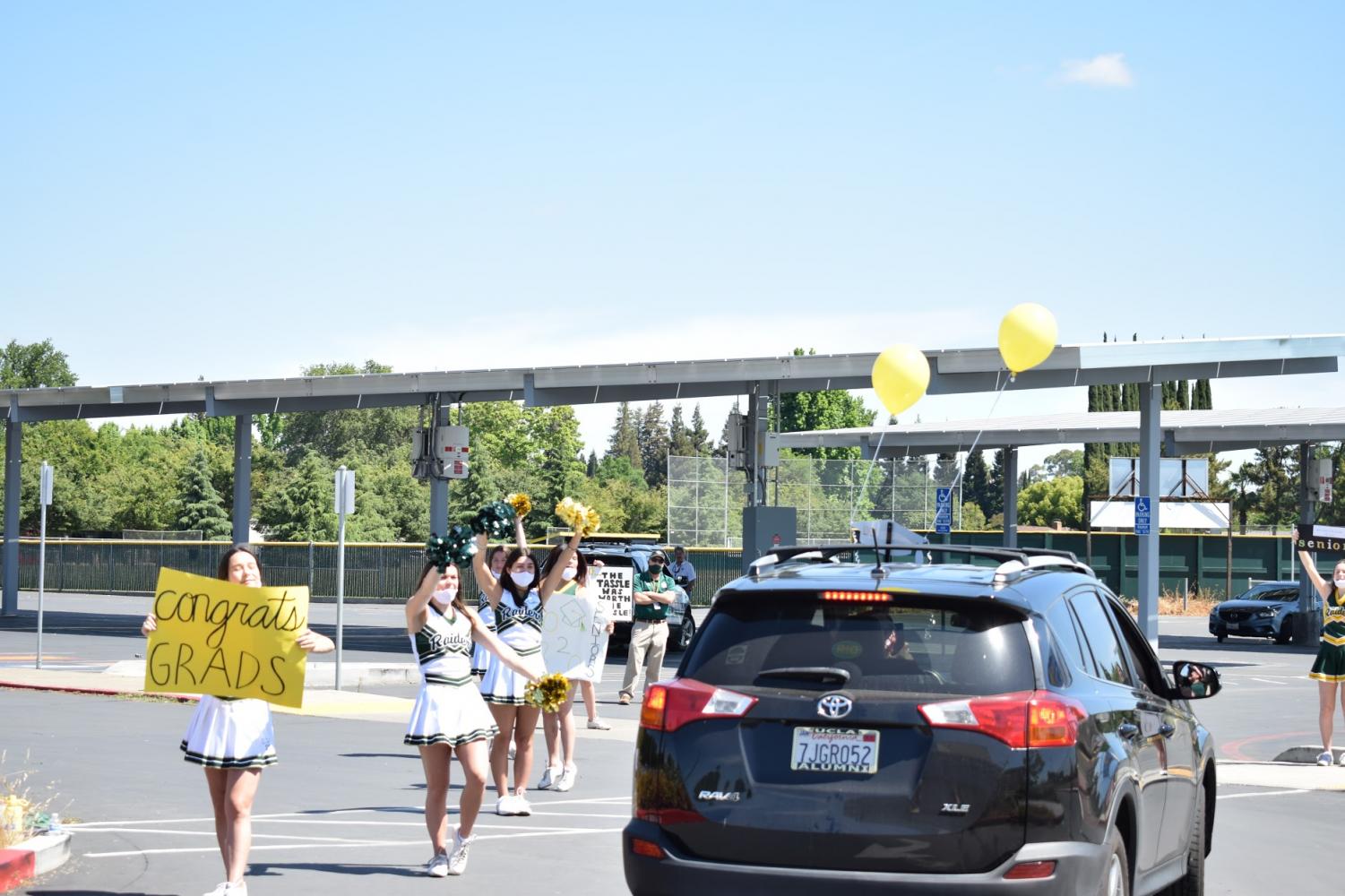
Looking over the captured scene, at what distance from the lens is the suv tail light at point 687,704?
238 inches

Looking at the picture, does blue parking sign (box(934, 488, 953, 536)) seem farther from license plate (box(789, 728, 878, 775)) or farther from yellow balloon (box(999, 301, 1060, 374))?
license plate (box(789, 728, 878, 775))

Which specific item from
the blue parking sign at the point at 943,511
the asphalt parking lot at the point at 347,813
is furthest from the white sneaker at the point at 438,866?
the blue parking sign at the point at 943,511

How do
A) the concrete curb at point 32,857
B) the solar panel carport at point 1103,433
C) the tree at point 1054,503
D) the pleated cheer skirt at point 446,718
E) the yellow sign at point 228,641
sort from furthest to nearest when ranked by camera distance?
the tree at point 1054,503 < the solar panel carport at point 1103,433 < the pleated cheer skirt at point 446,718 < the concrete curb at point 32,857 < the yellow sign at point 228,641

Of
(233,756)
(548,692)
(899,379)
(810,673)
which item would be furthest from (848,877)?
(899,379)

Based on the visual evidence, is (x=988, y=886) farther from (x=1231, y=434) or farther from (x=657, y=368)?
(x=1231, y=434)

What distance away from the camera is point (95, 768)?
44.4 ft

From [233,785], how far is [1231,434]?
125ft

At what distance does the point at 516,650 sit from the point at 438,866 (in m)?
2.78

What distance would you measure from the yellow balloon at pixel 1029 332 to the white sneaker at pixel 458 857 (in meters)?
13.8

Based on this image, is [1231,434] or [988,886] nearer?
[988,886]

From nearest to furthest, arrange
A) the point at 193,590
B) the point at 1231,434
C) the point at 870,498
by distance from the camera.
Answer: the point at 193,590 → the point at 1231,434 → the point at 870,498

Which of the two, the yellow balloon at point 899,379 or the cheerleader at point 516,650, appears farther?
the yellow balloon at point 899,379

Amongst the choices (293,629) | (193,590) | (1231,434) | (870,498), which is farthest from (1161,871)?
(870,498)

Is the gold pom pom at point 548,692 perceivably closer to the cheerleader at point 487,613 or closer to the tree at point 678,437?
the cheerleader at point 487,613
